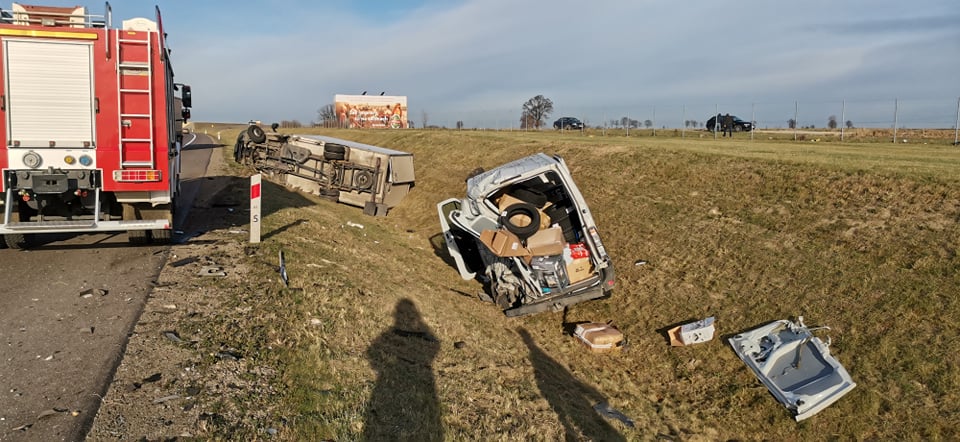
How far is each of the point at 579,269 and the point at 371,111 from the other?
5429 centimetres

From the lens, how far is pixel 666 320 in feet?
25.6

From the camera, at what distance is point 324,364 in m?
4.90

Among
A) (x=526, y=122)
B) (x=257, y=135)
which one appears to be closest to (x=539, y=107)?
(x=526, y=122)

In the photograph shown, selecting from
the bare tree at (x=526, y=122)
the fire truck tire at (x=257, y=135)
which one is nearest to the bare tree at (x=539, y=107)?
the bare tree at (x=526, y=122)

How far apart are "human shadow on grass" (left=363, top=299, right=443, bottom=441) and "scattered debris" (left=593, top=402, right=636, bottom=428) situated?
5.89 ft

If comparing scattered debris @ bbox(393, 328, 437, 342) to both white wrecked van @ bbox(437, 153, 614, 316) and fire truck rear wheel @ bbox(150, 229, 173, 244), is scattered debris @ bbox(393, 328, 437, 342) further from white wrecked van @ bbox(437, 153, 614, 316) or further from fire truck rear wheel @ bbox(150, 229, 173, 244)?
fire truck rear wheel @ bbox(150, 229, 173, 244)

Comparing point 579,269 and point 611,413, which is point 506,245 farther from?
point 611,413

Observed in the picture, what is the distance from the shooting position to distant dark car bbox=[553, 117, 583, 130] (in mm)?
43438

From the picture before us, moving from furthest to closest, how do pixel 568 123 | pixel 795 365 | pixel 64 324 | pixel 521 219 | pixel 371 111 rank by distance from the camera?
1. pixel 371 111
2. pixel 568 123
3. pixel 521 219
4. pixel 795 365
5. pixel 64 324

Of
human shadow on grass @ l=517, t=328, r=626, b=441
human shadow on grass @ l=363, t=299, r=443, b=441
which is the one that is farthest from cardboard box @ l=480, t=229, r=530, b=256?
human shadow on grass @ l=363, t=299, r=443, b=441

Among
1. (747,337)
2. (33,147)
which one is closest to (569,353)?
(747,337)

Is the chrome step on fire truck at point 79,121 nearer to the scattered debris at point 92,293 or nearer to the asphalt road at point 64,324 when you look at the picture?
the asphalt road at point 64,324

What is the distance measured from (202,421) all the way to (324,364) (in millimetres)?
1244

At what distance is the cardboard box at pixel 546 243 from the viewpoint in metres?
7.64
